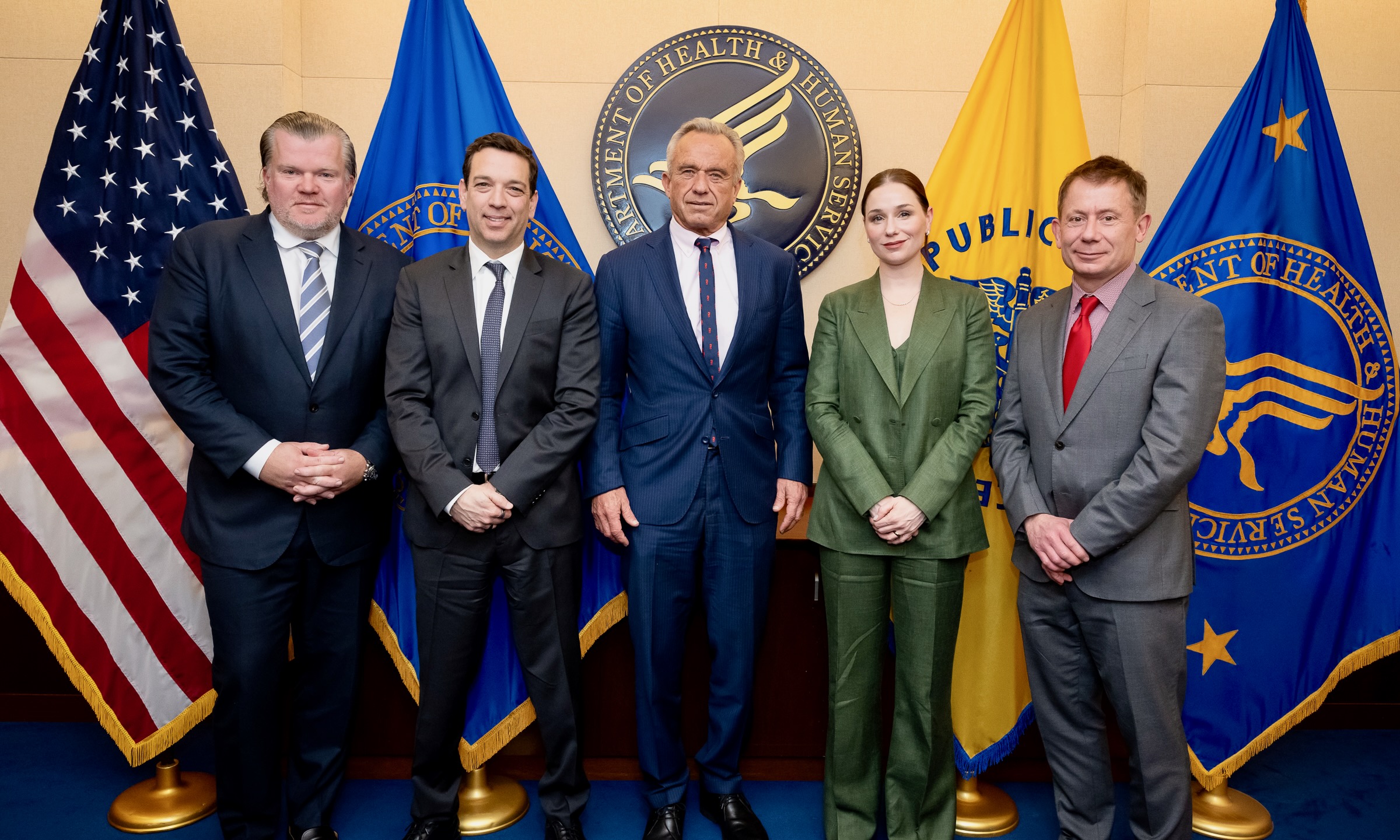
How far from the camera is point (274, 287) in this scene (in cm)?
206

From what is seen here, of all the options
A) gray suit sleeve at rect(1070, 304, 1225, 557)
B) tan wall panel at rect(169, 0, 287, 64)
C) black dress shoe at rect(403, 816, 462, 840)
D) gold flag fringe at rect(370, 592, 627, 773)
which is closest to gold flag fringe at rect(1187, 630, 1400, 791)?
gray suit sleeve at rect(1070, 304, 1225, 557)

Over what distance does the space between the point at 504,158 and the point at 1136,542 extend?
1.79 meters

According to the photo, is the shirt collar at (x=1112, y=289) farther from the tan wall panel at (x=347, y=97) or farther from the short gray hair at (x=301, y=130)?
the tan wall panel at (x=347, y=97)

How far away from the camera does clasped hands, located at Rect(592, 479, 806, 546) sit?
7.18 feet

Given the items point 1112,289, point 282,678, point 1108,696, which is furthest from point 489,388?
point 1108,696

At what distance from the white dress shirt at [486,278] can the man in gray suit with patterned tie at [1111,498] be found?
133 centimetres

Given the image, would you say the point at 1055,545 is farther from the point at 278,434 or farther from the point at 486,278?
the point at 278,434

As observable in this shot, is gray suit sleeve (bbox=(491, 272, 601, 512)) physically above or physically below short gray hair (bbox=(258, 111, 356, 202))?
below

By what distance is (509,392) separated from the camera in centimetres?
211

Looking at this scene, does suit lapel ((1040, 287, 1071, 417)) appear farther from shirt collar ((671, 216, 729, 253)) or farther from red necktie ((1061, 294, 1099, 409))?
shirt collar ((671, 216, 729, 253))

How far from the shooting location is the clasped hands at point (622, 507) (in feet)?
7.18

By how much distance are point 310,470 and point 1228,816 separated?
2.66 m

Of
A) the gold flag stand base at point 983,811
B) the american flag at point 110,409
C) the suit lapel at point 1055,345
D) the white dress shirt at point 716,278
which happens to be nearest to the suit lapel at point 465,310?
the white dress shirt at point 716,278

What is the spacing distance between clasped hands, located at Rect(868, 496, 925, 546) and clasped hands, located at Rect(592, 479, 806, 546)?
264 mm
